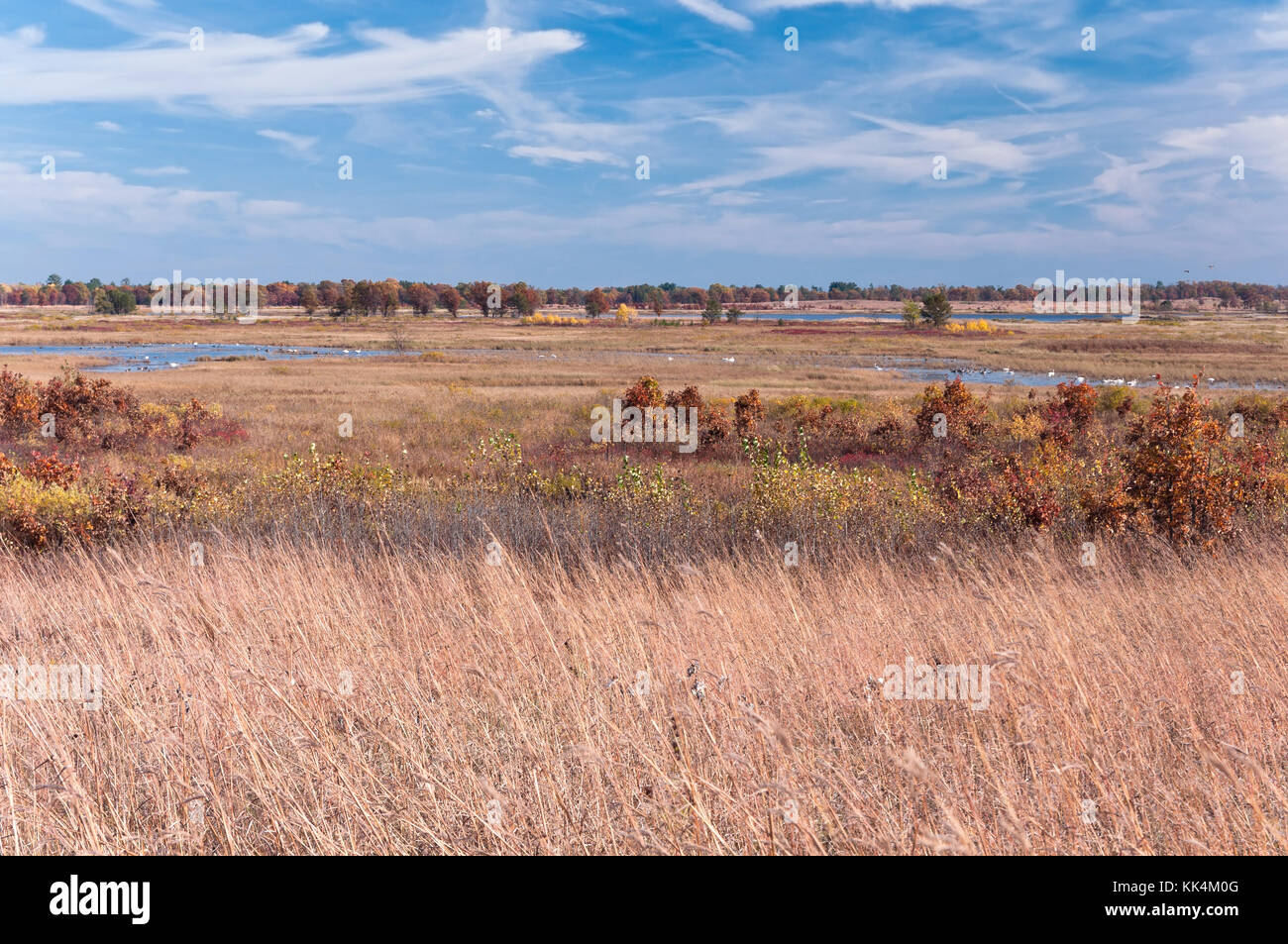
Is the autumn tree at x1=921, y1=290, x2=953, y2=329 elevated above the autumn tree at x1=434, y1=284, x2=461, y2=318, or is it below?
below

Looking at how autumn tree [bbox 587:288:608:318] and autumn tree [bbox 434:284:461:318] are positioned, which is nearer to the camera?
autumn tree [bbox 587:288:608:318]

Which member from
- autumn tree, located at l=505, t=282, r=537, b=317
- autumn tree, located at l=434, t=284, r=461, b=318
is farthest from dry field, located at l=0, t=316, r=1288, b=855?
autumn tree, located at l=434, t=284, r=461, b=318

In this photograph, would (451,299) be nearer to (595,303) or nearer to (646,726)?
(595,303)

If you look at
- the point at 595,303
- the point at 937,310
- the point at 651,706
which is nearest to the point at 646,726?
the point at 651,706

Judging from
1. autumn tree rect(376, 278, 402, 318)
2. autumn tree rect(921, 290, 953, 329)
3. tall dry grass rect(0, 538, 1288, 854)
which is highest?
autumn tree rect(376, 278, 402, 318)

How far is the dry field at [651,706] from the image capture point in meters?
3.35

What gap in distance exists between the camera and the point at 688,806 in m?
3.16

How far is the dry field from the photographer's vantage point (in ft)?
11.0

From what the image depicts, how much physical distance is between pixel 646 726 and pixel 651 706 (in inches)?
8.6

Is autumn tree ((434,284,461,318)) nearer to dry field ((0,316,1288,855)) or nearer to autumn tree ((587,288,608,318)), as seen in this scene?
autumn tree ((587,288,608,318))

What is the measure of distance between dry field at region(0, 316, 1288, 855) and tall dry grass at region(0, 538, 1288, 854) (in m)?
0.02

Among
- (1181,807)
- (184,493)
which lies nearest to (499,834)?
(1181,807)

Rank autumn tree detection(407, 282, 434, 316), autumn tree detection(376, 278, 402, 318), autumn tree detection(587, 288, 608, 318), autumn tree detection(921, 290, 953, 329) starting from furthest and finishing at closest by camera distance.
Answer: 1. autumn tree detection(407, 282, 434, 316)
2. autumn tree detection(587, 288, 608, 318)
3. autumn tree detection(376, 278, 402, 318)
4. autumn tree detection(921, 290, 953, 329)

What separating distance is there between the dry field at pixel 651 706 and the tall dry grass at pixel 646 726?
24 mm
